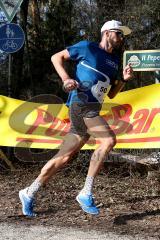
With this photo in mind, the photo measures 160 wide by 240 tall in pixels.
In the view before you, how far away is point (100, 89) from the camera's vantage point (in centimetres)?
538

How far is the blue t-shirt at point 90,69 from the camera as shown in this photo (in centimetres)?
533

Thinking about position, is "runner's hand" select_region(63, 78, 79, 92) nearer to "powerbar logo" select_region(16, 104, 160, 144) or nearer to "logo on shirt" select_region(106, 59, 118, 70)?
"logo on shirt" select_region(106, 59, 118, 70)

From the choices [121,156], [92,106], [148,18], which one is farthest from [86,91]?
[148,18]

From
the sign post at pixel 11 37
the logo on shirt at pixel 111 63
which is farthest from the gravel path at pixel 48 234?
the sign post at pixel 11 37

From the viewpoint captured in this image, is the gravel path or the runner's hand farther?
the runner's hand

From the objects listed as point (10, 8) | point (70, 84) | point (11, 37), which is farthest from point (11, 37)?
point (70, 84)

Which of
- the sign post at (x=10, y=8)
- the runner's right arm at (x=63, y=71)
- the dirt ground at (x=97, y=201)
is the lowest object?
the dirt ground at (x=97, y=201)

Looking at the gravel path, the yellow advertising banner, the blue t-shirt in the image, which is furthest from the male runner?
the yellow advertising banner

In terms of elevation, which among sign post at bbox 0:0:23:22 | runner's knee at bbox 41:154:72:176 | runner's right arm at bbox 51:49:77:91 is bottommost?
runner's knee at bbox 41:154:72:176

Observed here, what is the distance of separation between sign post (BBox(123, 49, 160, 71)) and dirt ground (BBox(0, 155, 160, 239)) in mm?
1471

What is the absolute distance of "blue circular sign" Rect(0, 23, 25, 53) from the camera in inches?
337

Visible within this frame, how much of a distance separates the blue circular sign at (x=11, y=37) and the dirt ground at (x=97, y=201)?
6.55 feet

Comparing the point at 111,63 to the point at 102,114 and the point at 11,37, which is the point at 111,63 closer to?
the point at 102,114

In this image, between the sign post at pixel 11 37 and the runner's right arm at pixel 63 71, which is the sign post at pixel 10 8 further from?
the runner's right arm at pixel 63 71
